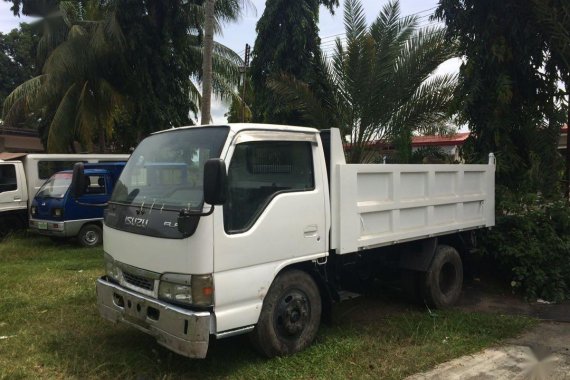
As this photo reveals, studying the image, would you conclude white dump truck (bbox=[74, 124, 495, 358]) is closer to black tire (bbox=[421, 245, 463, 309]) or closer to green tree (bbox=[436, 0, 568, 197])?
black tire (bbox=[421, 245, 463, 309])

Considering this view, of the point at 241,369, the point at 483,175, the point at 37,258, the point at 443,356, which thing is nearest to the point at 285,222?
the point at 241,369

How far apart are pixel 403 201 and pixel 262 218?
1905mm

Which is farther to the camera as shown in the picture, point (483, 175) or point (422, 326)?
point (483, 175)

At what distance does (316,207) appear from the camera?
4609 mm

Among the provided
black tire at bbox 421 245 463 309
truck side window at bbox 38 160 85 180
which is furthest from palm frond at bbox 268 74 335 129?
truck side window at bbox 38 160 85 180

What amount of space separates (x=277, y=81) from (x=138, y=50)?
5.57 m

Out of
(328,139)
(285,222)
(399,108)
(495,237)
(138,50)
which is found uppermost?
(138,50)

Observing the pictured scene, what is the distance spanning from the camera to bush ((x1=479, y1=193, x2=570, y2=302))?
261 inches

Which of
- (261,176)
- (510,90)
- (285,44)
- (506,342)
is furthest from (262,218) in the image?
(285,44)

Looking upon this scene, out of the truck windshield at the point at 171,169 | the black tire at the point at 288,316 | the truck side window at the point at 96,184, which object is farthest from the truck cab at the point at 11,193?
the black tire at the point at 288,316

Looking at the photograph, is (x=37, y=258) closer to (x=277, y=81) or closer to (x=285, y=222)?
(x=277, y=81)

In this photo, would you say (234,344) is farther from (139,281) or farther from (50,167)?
(50,167)

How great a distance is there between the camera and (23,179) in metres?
12.3

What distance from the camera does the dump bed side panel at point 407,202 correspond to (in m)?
4.81
